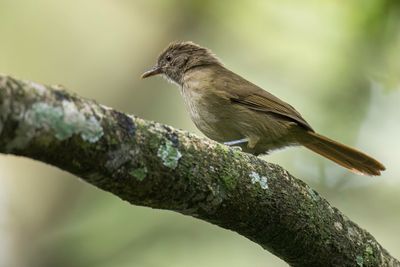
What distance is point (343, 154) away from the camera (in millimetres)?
4914

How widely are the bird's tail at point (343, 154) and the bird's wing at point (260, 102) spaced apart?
108 mm

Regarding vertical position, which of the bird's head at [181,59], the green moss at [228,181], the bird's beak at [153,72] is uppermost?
the bird's head at [181,59]

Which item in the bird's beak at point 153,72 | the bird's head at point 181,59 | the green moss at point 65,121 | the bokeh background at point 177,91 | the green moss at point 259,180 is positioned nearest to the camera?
the green moss at point 65,121

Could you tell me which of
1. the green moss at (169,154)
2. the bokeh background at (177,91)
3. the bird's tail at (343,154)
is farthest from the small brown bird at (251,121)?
the green moss at (169,154)

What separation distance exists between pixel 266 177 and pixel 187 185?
473mm

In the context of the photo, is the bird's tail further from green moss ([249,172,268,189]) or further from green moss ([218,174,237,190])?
green moss ([218,174,237,190])

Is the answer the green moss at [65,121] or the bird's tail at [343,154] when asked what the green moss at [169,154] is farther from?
the bird's tail at [343,154]

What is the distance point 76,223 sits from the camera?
5.76m

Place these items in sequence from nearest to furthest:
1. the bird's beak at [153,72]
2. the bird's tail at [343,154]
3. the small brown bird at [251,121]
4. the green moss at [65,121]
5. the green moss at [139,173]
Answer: the green moss at [65,121] → the green moss at [139,173] → the bird's tail at [343,154] → the small brown bird at [251,121] → the bird's beak at [153,72]

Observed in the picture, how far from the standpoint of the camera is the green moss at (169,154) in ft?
8.05

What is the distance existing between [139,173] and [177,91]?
14.4 feet

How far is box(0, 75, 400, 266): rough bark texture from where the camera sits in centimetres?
207

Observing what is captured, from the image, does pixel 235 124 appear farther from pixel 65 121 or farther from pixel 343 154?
pixel 65 121

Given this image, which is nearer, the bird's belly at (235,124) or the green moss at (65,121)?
the green moss at (65,121)
